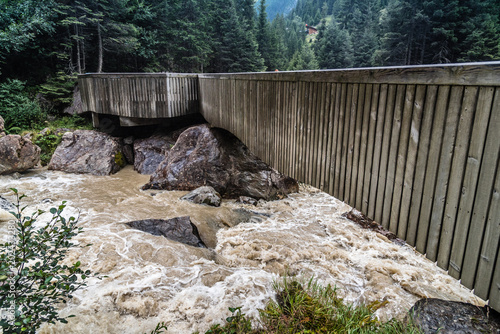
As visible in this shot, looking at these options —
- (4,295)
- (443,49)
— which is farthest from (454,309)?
(443,49)

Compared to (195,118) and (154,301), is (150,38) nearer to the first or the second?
(195,118)

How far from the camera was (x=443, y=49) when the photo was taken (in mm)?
22312

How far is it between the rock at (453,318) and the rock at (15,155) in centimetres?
1160

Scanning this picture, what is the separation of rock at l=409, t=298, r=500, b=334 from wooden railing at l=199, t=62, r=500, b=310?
393mm

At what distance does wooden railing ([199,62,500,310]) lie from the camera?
234cm

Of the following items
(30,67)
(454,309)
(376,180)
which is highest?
(30,67)

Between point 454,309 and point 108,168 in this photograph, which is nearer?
point 454,309

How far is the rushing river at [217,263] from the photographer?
4.00 m

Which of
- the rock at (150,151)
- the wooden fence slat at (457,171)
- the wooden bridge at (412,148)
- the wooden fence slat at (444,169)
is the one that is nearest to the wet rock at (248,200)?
the wooden bridge at (412,148)

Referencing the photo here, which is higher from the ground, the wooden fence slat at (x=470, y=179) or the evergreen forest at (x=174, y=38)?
the evergreen forest at (x=174, y=38)

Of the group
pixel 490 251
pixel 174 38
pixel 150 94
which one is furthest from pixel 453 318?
pixel 174 38

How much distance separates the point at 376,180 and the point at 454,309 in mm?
1531

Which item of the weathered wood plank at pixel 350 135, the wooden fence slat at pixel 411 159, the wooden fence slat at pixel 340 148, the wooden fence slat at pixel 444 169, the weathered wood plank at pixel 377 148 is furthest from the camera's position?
the wooden fence slat at pixel 340 148

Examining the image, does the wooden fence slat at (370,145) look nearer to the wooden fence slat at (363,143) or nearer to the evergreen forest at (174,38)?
the wooden fence slat at (363,143)
